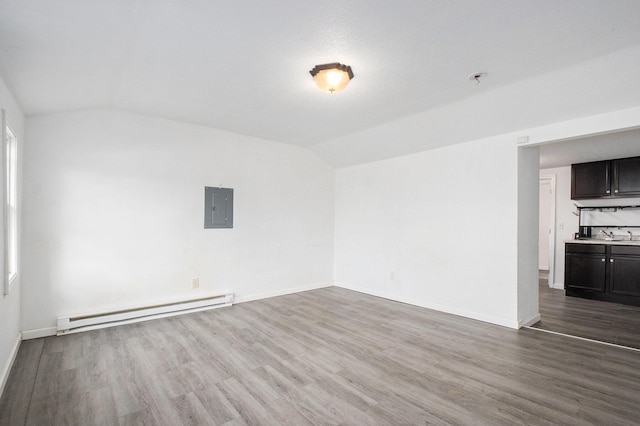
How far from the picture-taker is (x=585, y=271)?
5.12 metres

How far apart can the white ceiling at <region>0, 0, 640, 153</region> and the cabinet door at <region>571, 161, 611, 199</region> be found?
3.84 m

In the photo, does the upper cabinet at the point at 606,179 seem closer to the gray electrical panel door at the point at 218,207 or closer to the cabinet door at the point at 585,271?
the cabinet door at the point at 585,271

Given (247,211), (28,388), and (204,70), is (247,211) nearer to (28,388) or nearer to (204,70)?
(204,70)

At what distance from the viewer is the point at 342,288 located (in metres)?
5.64

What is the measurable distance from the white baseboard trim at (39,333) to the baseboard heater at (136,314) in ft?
0.26

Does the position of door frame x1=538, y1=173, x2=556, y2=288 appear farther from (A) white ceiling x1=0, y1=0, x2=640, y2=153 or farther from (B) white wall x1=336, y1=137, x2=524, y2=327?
(A) white ceiling x1=0, y1=0, x2=640, y2=153

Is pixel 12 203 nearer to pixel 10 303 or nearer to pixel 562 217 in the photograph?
pixel 10 303

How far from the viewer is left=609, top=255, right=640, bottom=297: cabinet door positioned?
4633mm

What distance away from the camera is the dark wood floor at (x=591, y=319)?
3.40 m

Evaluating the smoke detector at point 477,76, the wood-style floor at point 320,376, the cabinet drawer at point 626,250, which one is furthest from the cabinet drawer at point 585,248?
the smoke detector at point 477,76

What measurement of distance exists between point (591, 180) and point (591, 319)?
8.40 feet

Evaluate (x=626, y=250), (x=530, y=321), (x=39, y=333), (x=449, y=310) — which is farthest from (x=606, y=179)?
(x=39, y=333)

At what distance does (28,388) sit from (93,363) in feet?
1.48

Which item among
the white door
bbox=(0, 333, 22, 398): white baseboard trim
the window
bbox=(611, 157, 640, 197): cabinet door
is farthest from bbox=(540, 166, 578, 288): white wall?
the window
